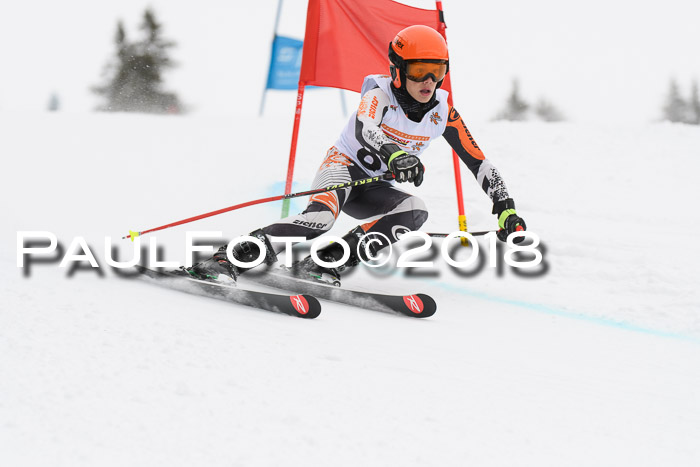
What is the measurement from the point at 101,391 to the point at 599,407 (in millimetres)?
1448

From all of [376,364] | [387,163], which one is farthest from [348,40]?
[376,364]

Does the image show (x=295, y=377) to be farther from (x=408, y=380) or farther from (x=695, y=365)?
(x=695, y=365)

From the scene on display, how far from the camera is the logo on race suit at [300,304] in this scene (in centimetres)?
282

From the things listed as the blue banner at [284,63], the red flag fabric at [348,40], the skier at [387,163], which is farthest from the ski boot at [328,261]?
the blue banner at [284,63]

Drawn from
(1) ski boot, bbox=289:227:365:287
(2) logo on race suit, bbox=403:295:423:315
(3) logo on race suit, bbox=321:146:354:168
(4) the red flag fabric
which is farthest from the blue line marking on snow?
(4) the red flag fabric

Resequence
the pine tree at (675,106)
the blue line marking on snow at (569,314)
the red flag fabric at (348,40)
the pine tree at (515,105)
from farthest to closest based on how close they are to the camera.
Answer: the pine tree at (675,106)
the pine tree at (515,105)
the red flag fabric at (348,40)
the blue line marking on snow at (569,314)

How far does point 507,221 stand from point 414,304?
2.70 feet

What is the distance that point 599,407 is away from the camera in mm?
1922

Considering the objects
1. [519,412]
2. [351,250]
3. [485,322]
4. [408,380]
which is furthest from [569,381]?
[351,250]

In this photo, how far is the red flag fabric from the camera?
5117 mm

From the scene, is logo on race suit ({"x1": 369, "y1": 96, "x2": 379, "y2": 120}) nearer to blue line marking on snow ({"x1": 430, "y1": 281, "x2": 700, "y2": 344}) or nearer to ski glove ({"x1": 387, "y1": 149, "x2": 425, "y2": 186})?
ski glove ({"x1": 387, "y1": 149, "x2": 425, "y2": 186})

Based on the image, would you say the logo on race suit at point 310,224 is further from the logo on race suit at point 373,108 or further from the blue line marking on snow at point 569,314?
the blue line marking on snow at point 569,314

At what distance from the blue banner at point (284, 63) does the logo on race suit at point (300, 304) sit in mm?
7811

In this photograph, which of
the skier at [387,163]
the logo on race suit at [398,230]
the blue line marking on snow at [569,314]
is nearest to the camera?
the blue line marking on snow at [569,314]
